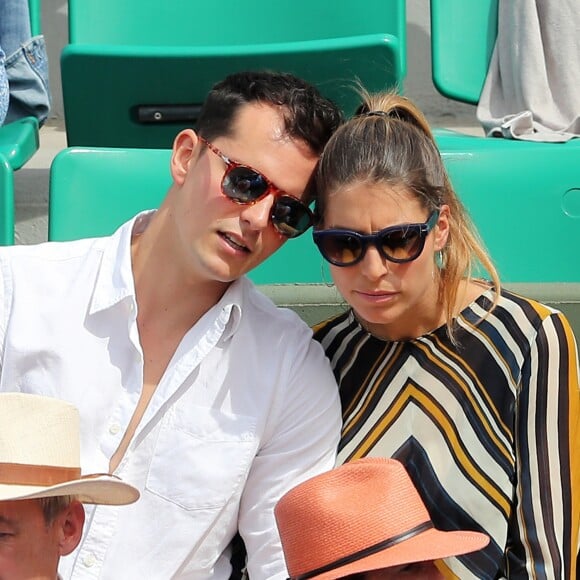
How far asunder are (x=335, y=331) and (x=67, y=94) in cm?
94

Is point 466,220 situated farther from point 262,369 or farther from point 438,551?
point 438,551

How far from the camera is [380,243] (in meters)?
1.72

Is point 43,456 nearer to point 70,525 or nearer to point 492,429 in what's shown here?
point 70,525

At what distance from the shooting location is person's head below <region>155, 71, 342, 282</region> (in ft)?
5.91

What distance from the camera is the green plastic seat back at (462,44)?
10.6 feet

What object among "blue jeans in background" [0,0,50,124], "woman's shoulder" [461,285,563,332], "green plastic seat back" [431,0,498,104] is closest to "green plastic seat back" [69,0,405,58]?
"blue jeans in background" [0,0,50,124]

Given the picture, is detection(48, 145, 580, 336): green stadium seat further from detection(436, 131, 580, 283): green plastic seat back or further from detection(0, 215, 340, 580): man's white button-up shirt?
detection(0, 215, 340, 580): man's white button-up shirt

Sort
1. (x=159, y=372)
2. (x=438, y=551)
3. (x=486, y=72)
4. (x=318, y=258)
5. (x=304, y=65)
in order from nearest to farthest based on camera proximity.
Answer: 1. (x=438, y=551)
2. (x=159, y=372)
3. (x=318, y=258)
4. (x=304, y=65)
5. (x=486, y=72)

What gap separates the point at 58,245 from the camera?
194cm

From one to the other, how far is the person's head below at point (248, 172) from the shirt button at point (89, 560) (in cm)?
47

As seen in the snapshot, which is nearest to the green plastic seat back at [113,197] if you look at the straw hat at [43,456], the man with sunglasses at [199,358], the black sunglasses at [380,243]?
the man with sunglasses at [199,358]

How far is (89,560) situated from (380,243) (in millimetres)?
652

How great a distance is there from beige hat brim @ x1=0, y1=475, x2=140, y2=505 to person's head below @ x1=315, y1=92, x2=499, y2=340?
0.49m

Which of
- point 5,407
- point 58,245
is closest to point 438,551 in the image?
point 5,407
